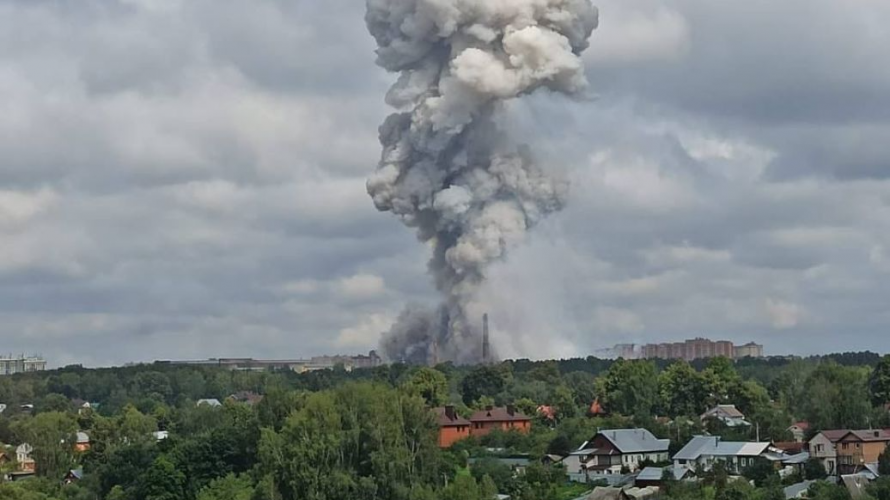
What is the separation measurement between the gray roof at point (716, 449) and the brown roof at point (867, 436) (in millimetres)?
2813

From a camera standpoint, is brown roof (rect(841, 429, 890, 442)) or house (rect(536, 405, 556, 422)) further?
house (rect(536, 405, 556, 422))

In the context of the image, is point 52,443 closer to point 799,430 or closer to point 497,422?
point 497,422

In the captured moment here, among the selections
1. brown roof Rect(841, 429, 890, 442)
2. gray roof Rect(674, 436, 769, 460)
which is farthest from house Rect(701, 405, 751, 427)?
brown roof Rect(841, 429, 890, 442)

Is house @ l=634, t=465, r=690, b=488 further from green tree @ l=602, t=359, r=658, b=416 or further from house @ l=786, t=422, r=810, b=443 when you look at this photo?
green tree @ l=602, t=359, r=658, b=416

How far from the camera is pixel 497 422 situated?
61.6 m

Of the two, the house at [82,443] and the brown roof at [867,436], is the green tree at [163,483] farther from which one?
the brown roof at [867,436]

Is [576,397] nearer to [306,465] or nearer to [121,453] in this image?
[121,453]

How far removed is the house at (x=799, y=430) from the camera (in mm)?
51256

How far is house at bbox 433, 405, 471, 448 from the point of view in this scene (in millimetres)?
58719

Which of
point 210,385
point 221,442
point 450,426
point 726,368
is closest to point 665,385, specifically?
point 726,368

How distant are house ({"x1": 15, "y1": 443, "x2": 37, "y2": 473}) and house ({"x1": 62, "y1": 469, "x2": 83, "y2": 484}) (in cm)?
296

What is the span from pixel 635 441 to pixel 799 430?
19.6ft

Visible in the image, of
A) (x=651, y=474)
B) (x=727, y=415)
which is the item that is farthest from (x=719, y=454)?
(x=727, y=415)

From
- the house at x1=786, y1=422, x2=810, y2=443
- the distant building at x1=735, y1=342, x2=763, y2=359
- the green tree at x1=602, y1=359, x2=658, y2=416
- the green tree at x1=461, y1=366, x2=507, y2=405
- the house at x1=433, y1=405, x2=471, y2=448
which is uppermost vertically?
the distant building at x1=735, y1=342, x2=763, y2=359
